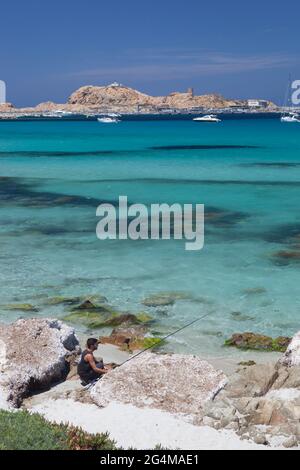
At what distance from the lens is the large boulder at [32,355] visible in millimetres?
12234

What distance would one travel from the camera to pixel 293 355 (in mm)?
13352

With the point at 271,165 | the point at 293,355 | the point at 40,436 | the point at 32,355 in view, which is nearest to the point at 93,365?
the point at 32,355

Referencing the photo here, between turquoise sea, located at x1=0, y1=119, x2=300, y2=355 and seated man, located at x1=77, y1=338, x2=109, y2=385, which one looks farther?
turquoise sea, located at x1=0, y1=119, x2=300, y2=355

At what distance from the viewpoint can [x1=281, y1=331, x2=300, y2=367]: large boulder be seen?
13289 millimetres

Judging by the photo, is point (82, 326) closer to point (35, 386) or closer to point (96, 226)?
point (35, 386)

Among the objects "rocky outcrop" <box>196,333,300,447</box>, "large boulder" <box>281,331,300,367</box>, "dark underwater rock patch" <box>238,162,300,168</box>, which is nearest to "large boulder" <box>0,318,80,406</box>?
"rocky outcrop" <box>196,333,300,447</box>

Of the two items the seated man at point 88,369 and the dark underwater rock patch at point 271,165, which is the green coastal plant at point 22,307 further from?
the dark underwater rock patch at point 271,165

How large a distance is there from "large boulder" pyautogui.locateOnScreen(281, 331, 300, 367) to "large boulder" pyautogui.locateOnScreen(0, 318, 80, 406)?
453 centimetres

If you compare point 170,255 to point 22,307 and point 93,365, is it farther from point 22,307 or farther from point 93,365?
point 93,365

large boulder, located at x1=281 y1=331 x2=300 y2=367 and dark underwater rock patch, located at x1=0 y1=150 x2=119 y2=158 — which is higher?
dark underwater rock patch, located at x1=0 y1=150 x2=119 y2=158

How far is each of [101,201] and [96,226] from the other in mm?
7395

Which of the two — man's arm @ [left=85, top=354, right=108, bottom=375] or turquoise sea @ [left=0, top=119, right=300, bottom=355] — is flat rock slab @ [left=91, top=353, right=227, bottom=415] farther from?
turquoise sea @ [left=0, top=119, right=300, bottom=355]

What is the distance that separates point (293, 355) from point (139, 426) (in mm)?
4017
